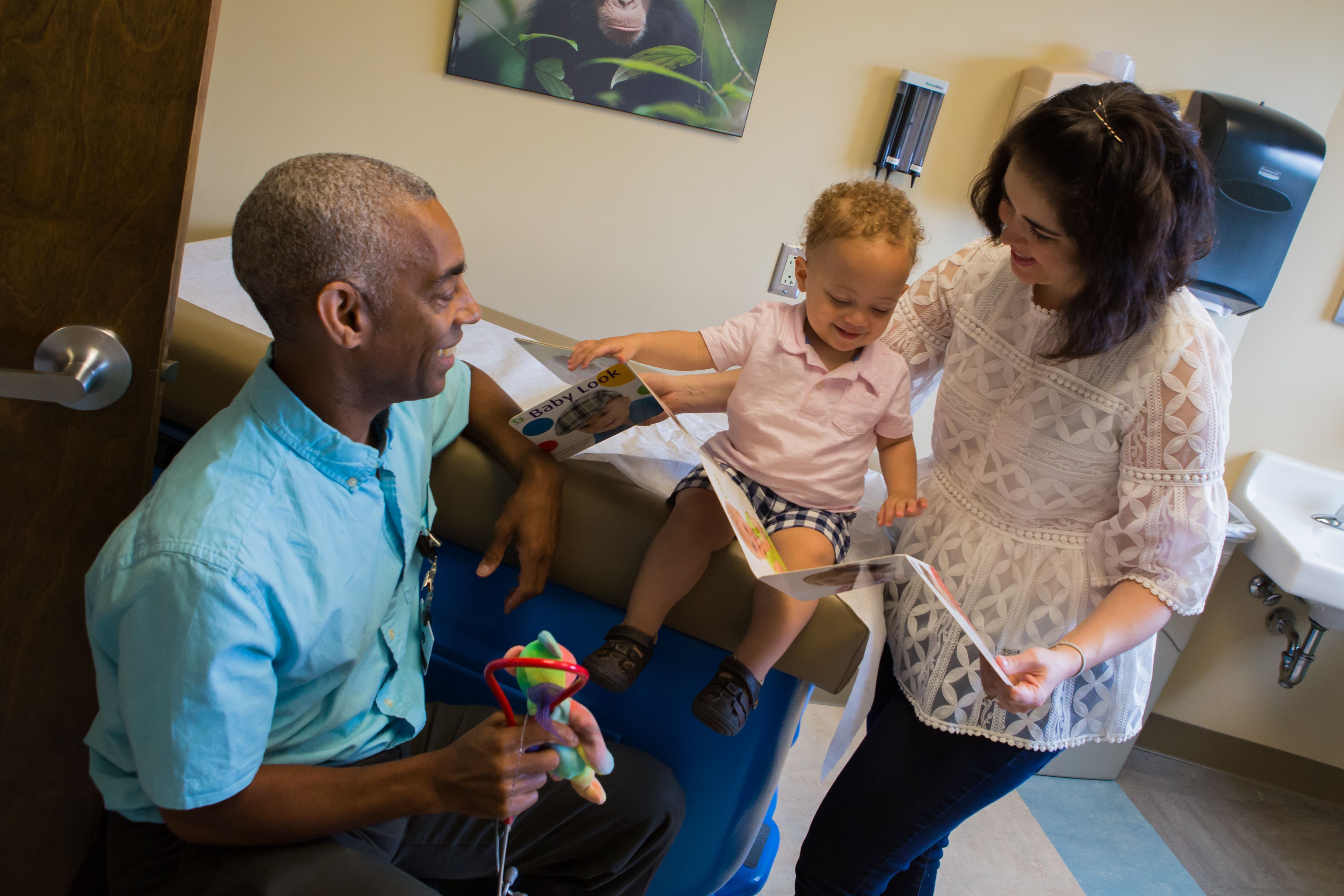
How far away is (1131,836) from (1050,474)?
187 cm

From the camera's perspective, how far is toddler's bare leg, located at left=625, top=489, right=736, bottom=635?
1.36 metres

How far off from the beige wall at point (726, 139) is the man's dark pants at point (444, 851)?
170cm

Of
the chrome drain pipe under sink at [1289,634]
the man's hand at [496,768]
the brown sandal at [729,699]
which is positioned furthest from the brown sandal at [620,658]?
the chrome drain pipe under sink at [1289,634]

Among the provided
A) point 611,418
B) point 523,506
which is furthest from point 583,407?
point 523,506

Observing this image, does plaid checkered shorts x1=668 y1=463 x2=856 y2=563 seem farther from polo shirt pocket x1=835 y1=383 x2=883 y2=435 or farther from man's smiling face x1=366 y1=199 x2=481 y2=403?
man's smiling face x1=366 y1=199 x2=481 y2=403

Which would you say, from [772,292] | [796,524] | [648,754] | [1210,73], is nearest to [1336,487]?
[1210,73]

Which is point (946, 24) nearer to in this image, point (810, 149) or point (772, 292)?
point (810, 149)

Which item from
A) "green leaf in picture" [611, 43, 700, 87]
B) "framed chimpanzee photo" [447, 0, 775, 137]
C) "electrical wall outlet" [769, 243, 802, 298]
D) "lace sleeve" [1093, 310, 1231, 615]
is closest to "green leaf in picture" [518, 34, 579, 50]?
"framed chimpanzee photo" [447, 0, 775, 137]

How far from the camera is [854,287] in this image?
1.45 m

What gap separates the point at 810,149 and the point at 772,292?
43cm

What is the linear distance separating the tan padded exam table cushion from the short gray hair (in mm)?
481

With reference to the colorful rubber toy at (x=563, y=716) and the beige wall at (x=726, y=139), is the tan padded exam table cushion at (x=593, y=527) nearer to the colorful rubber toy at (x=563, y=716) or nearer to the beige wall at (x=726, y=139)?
the colorful rubber toy at (x=563, y=716)

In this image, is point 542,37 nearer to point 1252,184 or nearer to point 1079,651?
point 1252,184

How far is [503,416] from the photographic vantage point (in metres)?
1.49
